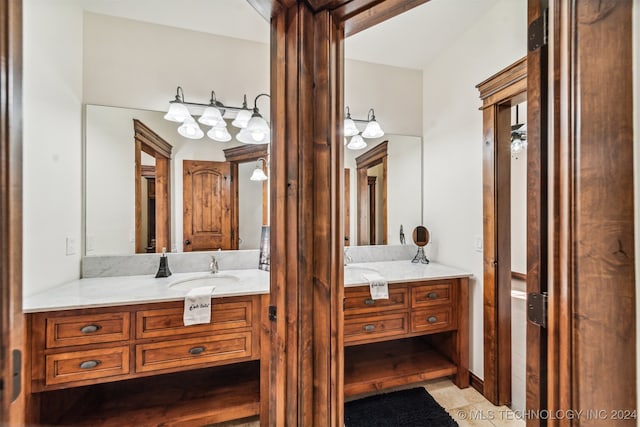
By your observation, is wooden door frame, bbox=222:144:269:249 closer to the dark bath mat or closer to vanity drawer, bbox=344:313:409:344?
vanity drawer, bbox=344:313:409:344

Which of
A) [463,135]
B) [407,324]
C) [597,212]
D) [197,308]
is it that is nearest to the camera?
[597,212]

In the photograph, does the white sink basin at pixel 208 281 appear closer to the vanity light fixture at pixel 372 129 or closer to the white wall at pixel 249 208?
the white wall at pixel 249 208

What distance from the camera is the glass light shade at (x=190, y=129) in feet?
6.29

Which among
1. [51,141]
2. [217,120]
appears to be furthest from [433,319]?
[51,141]

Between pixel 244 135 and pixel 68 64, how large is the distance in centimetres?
107

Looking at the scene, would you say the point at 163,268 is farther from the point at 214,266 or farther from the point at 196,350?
the point at 196,350

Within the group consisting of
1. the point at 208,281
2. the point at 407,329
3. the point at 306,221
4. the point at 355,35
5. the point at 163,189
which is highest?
the point at 355,35

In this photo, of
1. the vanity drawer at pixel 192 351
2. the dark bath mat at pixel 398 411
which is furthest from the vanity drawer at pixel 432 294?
the vanity drawer at pixel 192 351

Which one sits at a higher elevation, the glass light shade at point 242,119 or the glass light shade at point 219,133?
the glass light shade at point 242,119

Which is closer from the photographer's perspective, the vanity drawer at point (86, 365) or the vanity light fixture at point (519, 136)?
the vanity drawer at point (86, 365)

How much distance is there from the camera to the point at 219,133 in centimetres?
199

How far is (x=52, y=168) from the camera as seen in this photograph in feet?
4.75

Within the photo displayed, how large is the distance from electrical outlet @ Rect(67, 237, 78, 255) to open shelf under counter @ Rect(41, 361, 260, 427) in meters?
0.74

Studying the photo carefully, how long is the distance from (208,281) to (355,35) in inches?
81.5
